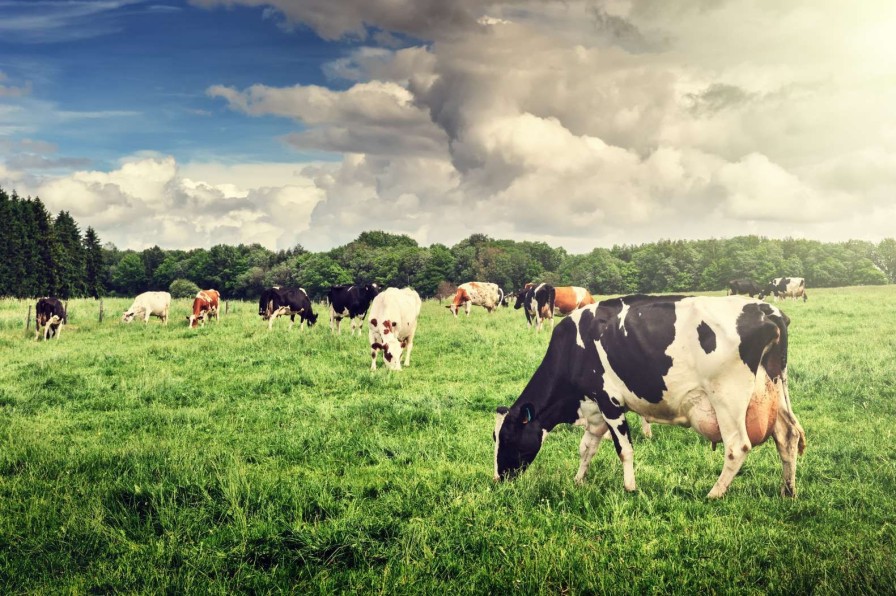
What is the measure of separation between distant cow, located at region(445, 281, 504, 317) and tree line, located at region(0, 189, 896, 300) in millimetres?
54885

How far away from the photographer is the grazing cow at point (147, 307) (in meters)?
30.0

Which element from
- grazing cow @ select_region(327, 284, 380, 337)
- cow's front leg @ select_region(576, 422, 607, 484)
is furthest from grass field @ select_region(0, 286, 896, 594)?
grazing cow @ select_region(327, 284, 380, 337)

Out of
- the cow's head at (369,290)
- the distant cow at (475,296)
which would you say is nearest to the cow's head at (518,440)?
the cow's head at (369,290)

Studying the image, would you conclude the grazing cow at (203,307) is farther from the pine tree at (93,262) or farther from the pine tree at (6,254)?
the pine tree at (93,262)

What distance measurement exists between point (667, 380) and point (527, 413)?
172 centimetres

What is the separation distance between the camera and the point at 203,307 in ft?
100

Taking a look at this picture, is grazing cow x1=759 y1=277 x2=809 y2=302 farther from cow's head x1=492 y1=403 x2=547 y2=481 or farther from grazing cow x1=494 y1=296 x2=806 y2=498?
cow's head x1=492 y1=403 x2=547 y2=481

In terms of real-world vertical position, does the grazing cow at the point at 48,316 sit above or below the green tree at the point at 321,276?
below

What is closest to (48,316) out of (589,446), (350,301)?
(350,301)

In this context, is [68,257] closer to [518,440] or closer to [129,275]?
[129,275]

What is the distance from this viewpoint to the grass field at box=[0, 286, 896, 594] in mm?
4551

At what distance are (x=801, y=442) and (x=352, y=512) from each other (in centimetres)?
506

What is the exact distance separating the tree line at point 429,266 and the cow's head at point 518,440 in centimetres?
7901

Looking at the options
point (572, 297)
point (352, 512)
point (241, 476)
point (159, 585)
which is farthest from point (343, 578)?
point (572, 297)
